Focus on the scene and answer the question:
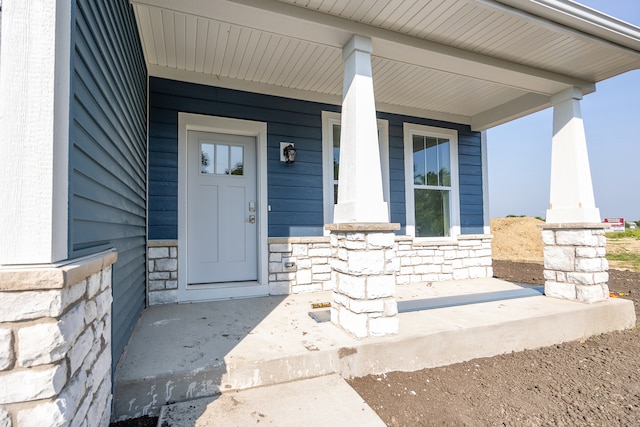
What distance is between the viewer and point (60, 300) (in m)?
0.94

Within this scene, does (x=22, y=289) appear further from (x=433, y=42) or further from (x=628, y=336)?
(x=628, y=336)

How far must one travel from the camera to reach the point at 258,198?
3.89 meters

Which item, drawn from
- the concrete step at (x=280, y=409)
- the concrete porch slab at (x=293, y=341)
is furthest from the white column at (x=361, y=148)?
the concrete step at (x=280, y=409)

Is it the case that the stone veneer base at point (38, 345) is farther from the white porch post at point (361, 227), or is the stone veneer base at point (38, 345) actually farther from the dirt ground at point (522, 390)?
the white porch post at point (361, 227)

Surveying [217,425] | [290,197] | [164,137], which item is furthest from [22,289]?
[290,197]

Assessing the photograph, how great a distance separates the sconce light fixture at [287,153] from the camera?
3.95 m

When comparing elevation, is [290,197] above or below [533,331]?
above

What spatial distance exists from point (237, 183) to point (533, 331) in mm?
3401

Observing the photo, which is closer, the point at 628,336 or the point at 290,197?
the point at 628,336

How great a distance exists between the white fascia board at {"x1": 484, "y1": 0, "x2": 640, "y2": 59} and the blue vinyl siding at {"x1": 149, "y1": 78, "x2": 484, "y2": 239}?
216cm

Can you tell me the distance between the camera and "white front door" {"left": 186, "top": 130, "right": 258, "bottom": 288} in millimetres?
3705

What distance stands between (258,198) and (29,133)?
2.91m

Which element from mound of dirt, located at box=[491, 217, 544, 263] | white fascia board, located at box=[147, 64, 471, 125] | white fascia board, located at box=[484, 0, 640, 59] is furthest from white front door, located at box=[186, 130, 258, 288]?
mound of dirt, located at box=[491, 217, 544, 263]

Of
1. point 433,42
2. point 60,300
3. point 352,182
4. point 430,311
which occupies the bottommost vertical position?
point 430,311
